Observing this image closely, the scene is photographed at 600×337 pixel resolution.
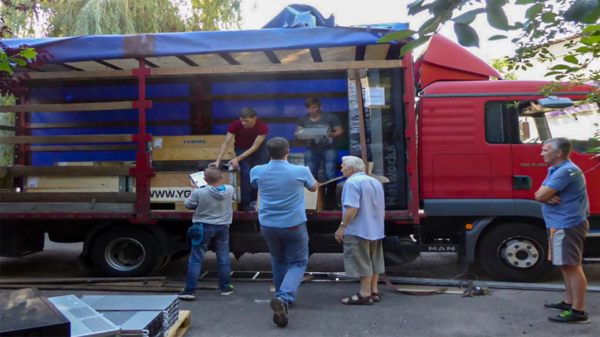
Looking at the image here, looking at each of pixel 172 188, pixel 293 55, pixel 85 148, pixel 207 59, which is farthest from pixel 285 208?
pixel 85 148

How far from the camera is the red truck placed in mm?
5969

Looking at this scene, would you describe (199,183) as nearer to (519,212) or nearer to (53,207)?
(53,207)

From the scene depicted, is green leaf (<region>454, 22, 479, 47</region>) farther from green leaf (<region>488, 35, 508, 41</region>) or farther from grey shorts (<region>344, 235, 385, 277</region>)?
grey shorts (<region>344, 235, 385, 277</region>)

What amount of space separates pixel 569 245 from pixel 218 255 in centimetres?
353

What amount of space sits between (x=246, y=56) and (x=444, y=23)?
487cm

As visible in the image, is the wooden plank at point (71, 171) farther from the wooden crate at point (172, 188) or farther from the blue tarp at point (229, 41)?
the blue tarp at point (229, 41)

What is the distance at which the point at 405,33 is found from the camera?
2035 millimetres

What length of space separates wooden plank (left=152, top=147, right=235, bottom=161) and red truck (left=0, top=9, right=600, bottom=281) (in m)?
Result: 0.06

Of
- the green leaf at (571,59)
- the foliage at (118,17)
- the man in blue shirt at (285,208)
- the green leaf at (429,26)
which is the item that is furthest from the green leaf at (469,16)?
the foliage at (118,17)

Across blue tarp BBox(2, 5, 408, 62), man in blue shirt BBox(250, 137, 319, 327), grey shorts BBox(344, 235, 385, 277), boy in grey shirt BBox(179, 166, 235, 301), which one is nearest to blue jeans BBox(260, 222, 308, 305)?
man in blue shirt BBox(250, 137, 319, 327)

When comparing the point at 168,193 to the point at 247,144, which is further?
the point at 247,144

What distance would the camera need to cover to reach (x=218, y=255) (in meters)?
5.66

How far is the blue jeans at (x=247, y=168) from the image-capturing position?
6527mm

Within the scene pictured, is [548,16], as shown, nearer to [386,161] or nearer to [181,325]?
[181,325]
